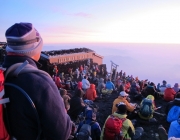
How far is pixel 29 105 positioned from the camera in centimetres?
135

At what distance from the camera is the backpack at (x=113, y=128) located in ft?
15.0

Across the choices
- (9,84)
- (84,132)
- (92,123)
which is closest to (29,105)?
(9,84)

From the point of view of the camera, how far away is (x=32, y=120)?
1391 millimetres

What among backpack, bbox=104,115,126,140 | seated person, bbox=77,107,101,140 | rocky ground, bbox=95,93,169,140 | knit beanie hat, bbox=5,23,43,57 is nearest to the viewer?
knit beanie hat, bbox=5,23,43,57

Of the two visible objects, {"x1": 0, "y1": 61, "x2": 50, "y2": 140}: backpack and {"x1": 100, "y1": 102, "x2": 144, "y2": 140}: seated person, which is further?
{"x1": 100, "y1": 102, "x2": 144, "y2": 140}: seated person

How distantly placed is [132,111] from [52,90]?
6.50m

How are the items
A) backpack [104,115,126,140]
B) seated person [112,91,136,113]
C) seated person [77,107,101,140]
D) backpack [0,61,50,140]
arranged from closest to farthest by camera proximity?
backpack [0,61,50,140], backpack [104,115,126,140], seated person [77,107,101,140], seated person [112,91,136,113]

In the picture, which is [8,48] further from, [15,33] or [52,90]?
[52,90]

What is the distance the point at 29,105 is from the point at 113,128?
11.7ft

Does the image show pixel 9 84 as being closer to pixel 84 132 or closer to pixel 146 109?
pixel 84 132

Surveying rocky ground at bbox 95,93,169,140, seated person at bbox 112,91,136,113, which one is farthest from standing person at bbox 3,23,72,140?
seated person at bbox 112,91,136,113

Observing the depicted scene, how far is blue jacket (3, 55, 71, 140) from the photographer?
1361mm

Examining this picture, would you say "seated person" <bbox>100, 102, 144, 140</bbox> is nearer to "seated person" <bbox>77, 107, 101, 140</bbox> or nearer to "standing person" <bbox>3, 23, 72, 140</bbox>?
"seated person" <bbox>77, 107, 101, 140</bbox>

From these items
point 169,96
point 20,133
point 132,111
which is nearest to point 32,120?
point 20,133
